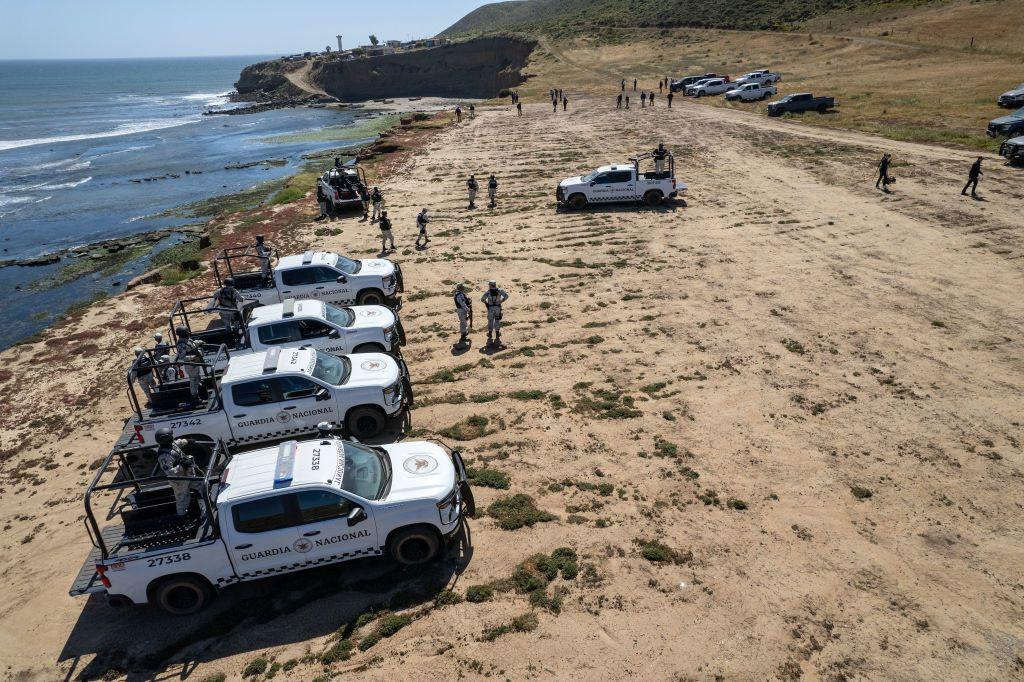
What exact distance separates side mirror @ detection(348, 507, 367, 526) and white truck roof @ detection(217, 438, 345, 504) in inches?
16.5

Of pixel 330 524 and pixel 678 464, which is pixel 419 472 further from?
pixel 678 464

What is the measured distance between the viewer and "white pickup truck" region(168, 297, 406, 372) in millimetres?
13570

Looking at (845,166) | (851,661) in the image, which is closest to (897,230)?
(845,166)

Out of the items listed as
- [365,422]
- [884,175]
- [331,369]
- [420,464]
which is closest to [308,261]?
[331,369]

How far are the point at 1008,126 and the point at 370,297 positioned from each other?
3346cm

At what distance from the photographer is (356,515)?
8.66m

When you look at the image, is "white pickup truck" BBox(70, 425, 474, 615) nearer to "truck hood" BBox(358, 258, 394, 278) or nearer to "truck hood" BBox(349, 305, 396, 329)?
"truck hood" BBox(349, 305, 396, 329)

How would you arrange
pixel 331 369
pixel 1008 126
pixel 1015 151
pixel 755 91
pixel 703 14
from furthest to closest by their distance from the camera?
pixel 703 14 → pixel 755 91 → pixel 1008 126 → pixel 1015 151 → pixel 331 369

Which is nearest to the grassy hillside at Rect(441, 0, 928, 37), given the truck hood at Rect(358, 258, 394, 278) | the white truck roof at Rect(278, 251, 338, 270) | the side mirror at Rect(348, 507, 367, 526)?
the truck hood at Rect(358, 258, 394, 278)

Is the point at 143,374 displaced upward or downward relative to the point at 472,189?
downward

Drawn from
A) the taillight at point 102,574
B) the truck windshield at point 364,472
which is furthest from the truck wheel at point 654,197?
the taillight at point 102,574

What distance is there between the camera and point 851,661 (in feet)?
24.4

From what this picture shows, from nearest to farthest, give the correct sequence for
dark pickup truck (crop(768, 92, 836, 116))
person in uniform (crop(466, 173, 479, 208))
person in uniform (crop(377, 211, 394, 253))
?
person in uniform (crop(377, 211, 394, 253))
person in uniform (crop(466, 173, 479, 208))
dark pickup truck (crop(768, 92, 836, 116))

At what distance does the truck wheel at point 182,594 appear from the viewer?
27.9 feet
